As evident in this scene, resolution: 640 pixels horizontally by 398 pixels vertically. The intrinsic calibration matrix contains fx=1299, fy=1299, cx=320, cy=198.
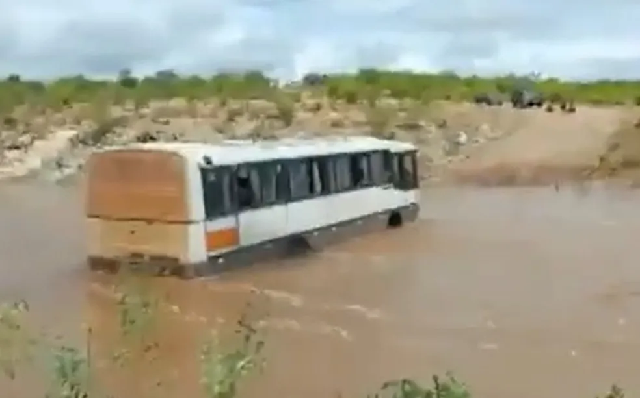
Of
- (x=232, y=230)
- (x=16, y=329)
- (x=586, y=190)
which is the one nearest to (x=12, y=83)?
(x=586, y=190)

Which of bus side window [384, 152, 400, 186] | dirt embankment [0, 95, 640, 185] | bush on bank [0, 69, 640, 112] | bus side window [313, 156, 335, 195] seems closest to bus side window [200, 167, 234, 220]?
bus side window [313, 156, 335, 195]

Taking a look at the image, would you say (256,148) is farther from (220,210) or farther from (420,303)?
(420,303)

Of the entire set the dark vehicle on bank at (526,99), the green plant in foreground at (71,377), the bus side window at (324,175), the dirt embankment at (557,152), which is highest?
the green plant in foreground at (71,377)

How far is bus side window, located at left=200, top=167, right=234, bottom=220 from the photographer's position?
1714 cm

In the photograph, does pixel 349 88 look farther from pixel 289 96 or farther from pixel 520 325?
pixel 520 325

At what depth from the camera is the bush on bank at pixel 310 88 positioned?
165 feet

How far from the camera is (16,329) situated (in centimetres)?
705

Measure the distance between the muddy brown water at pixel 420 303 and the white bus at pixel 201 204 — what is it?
39 centimetres

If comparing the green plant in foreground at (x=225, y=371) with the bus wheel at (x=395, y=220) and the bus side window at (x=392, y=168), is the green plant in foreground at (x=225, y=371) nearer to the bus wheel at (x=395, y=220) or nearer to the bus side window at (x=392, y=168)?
the bus side window at (x=392, y=168)

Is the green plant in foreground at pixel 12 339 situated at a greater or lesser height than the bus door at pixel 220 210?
greater

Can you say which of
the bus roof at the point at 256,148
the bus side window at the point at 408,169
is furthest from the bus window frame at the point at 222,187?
the bus side window at the point at 408,169

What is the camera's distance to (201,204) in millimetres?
16969

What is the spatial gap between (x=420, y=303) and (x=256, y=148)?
4.25m

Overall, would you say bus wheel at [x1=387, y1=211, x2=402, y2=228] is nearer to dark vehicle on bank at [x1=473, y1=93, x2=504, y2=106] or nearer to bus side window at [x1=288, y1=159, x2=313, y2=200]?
bus side window at [x1=288, y1=159, x2=313, y2=200]
